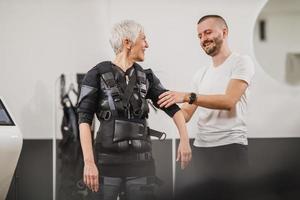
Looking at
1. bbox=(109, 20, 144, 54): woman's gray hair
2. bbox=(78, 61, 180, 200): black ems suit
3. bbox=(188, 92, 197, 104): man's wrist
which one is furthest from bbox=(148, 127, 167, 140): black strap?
bbox=(109, 20, 144, 54): woman's gray hair

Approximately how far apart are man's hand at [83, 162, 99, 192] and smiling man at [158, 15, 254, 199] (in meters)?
0.59

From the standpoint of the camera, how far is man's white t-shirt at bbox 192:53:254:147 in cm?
274

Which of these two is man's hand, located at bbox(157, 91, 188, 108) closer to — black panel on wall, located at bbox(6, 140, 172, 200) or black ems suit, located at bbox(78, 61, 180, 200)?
black ems suit, located at bbox(78, 61, 180, 200)

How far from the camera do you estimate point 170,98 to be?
2.72 metres

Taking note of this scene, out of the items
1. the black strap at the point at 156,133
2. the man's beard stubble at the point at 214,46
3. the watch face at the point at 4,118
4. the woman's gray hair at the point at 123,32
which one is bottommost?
the black strap at the point at 156,133

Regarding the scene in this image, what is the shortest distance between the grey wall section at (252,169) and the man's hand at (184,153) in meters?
0.05

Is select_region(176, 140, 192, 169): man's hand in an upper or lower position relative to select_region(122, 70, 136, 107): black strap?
lower

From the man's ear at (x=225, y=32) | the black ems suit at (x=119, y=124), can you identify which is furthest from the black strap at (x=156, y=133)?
the man's ear at (x=225, y=32)

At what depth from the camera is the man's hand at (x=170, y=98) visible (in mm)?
2713

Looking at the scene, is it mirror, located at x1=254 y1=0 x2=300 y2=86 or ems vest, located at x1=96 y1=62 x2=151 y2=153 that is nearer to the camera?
ems vest, located at x1=96 y1=62 x2=151 y2=153

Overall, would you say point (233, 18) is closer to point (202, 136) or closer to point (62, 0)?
point (202, 136)

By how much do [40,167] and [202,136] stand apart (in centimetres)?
98

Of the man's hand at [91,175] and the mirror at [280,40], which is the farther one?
the mirror at [280,40]

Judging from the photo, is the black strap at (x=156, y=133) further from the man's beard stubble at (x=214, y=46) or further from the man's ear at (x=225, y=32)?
the man's ear at (x=225, y=32)
